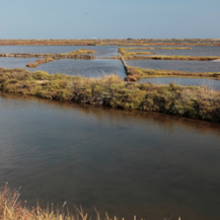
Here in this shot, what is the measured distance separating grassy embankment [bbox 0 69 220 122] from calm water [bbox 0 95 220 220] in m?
1.09

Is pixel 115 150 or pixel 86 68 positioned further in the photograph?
pixel 86 68

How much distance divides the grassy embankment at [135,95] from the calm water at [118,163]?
1.09 m

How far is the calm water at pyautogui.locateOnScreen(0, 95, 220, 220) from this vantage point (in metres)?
8.57

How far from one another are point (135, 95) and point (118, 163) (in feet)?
31.9

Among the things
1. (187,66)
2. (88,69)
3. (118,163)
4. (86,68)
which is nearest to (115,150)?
(118,163)

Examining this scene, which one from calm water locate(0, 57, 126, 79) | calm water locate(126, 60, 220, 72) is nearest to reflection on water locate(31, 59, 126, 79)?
calm water locate(0, 57, 126, 79)

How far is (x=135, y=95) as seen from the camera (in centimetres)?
2000

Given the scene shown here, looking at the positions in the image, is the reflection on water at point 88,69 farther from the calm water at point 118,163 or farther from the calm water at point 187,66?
the calm water at point 118,163

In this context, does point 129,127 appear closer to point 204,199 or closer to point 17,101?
point 204,199

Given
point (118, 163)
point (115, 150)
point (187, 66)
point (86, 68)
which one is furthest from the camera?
point (187, 66)

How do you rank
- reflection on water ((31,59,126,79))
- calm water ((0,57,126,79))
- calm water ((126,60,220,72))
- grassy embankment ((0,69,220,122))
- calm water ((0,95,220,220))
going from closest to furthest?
calm water ((0,95,220,220)) < grassy embankment ((0,69,220,122)) < reflection on water ((31,59,126,79)) < calm water ((0,57,126,79)) < calm water ((126,60,220,72))

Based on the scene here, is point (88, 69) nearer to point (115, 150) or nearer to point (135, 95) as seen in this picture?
point (135, 95)

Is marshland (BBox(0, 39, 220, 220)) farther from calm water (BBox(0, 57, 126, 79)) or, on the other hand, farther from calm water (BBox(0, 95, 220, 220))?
calm water (BBox(0, 57, 126, 79))

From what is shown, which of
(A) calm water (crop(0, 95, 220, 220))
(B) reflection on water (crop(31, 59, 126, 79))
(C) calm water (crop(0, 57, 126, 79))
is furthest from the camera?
(C) calm water (crop(0, 57, 126, 79))
